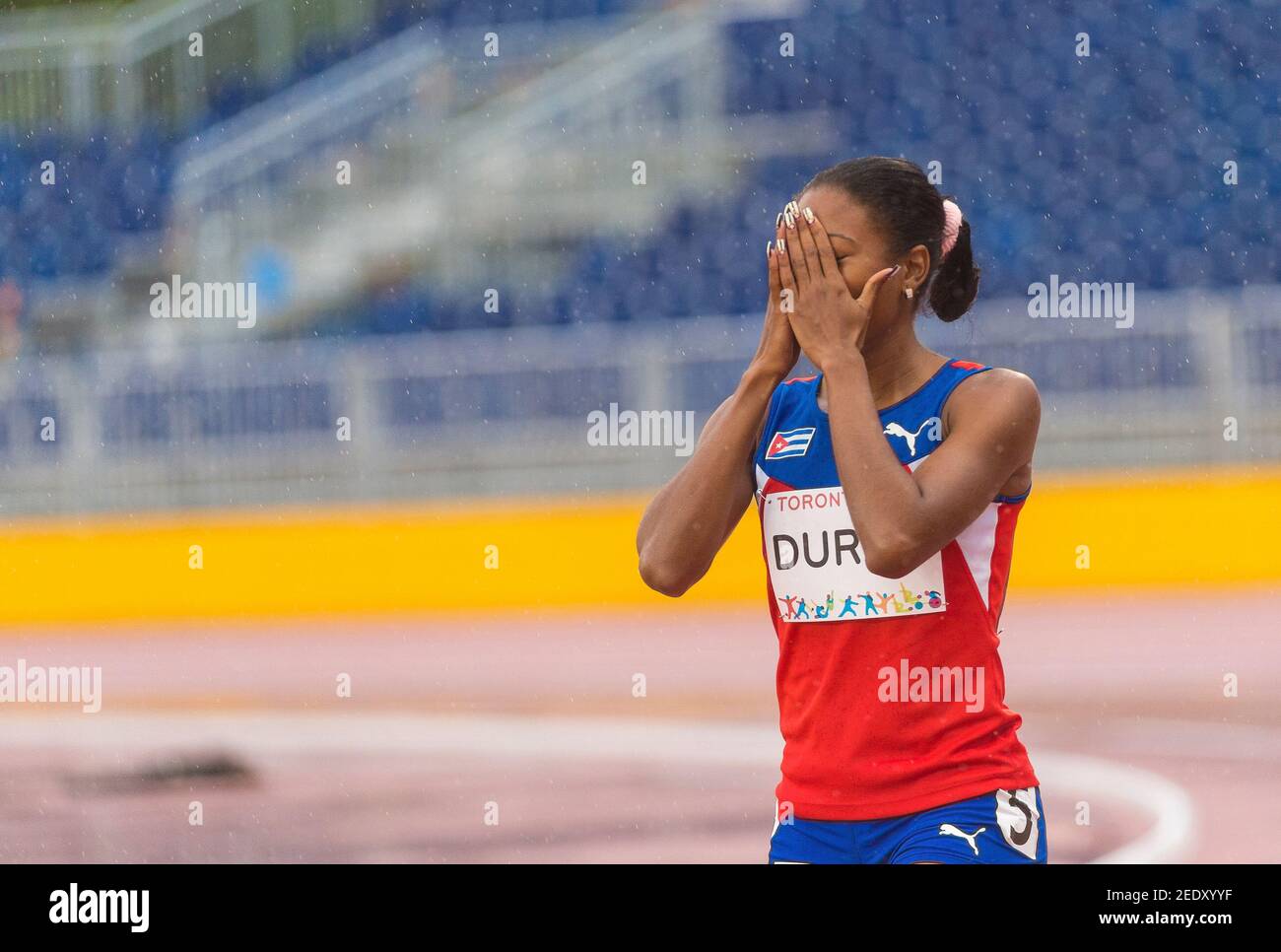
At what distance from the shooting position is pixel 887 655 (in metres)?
2.10

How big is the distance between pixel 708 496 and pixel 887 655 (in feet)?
1.04

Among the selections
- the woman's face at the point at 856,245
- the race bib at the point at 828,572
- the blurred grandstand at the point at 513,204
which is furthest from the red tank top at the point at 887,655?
the blurred grandstand at the point at 513,204

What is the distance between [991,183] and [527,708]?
26.9ft

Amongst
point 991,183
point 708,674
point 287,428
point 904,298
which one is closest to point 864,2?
point 991,183

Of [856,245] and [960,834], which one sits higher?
[856,245]

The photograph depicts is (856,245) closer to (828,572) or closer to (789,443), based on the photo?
(789,443)

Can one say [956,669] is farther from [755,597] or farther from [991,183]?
[991,183]

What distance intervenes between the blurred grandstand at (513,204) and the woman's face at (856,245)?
8.69 metres

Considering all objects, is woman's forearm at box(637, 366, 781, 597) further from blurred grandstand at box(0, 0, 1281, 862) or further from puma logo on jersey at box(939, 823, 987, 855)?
blurred grandstand at box(0, 0, 1281, 862)

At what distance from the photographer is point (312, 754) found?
7.28 m

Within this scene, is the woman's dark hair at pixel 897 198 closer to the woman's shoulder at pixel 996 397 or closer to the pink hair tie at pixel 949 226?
the pink hair tie at pixel 949 226

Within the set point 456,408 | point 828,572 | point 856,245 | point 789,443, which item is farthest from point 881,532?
point 456,408

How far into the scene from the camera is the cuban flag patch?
223 cm

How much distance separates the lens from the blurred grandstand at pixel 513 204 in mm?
11242
